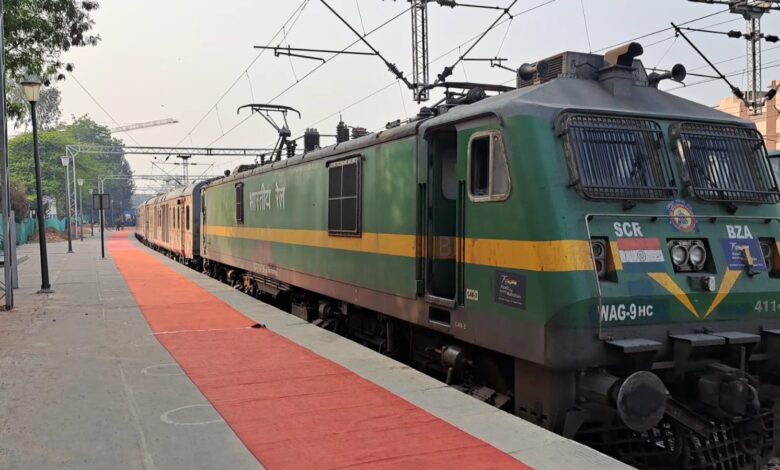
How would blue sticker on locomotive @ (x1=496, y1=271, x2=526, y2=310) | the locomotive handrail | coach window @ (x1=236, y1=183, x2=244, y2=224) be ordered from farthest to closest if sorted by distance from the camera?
coach window @ (x1=236, y1=183, x2=244, y2=224) → blue sticker on locomotive @ (x1=496, y1=271, x2=526, y2=310) → the locomotive handrail

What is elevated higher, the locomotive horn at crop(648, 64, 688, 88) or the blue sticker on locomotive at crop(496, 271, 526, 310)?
the locomotive horn at crop(648, 64, 688, 88)

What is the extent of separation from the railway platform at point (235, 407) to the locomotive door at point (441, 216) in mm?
989

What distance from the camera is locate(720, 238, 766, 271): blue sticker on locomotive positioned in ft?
17.2

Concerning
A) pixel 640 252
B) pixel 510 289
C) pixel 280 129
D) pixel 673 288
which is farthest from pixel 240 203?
pixel 673 288

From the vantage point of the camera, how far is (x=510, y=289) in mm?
5098

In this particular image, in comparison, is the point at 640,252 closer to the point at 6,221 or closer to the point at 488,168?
the point at 488,168

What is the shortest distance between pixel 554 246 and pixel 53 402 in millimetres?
4406

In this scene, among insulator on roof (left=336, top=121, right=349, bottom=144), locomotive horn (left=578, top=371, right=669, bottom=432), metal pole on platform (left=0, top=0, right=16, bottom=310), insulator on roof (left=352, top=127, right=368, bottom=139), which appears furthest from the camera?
metal pole on platform (left=0, top=0, right=16, bottom=310)

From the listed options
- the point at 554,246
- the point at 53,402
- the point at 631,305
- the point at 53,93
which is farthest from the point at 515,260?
the point at 53,93

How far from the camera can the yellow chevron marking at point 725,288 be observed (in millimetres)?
5074

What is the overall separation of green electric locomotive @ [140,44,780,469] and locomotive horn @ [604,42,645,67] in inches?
0.7

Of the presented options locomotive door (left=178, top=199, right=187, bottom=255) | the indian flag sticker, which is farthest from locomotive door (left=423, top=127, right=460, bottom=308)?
locomotive door (left=178, top=199, right=187, bottom=255)

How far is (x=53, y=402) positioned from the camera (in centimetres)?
558

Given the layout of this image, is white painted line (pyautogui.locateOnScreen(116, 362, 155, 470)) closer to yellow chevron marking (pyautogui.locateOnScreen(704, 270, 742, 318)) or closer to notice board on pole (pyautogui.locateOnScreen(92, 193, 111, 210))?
yellow chevron marking (pyautogui.locateOnScreen(704, 270, 742, 318))
